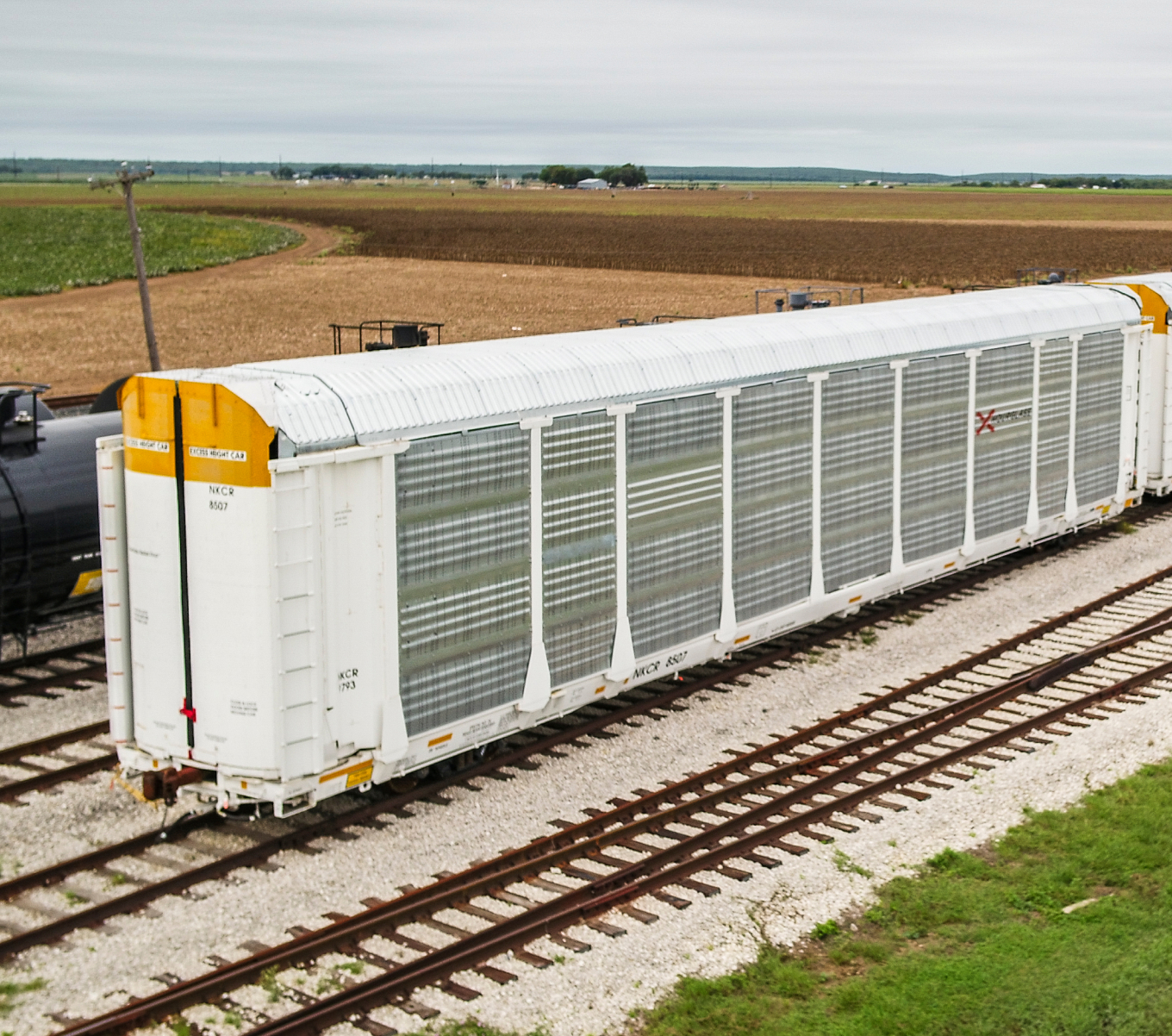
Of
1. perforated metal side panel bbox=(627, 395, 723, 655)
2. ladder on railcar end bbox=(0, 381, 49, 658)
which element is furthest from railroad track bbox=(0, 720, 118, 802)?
perforated metal side panel bbox=(627, 395, 723, 655)

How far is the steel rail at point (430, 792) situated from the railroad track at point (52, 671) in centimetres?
473

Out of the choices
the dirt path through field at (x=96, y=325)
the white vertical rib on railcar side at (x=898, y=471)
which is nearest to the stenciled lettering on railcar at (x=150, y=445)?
the white vertical rib on railcar side at (x=898, y=471)

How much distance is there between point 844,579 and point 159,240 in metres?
93.9

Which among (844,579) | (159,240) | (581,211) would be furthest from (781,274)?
(581,211)

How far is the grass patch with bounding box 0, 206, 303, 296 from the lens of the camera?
78.5m

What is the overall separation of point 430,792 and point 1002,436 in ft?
33.7

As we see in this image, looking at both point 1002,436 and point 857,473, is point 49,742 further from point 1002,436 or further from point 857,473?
point 1002,436

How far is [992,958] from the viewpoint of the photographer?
32.9ft

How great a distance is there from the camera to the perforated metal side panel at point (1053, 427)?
2045cm

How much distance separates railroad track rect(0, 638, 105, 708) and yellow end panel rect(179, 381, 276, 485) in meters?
5.93

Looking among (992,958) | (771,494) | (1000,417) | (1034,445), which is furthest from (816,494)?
(992,958)

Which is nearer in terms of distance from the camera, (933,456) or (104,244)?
(933,456)

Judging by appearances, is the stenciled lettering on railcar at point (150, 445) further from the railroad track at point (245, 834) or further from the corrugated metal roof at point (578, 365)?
the railroad track at point (245, 834)

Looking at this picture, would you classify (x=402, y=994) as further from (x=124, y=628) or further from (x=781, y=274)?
(x=781, y=274)
